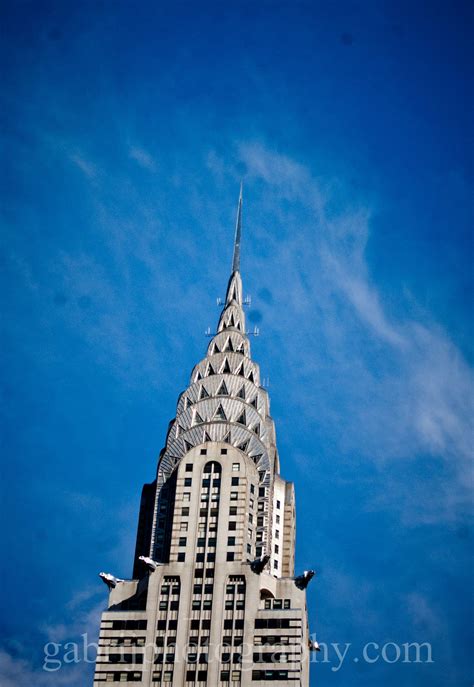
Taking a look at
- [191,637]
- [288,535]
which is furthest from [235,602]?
[288,535]

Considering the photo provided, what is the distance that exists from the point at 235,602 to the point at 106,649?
58.8ft

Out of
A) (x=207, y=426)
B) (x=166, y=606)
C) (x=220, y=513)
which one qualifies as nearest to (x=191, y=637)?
(x=166, y=606)

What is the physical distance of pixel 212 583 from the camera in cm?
18288

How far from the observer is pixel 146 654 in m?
178

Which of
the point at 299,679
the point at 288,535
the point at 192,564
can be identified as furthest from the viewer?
the point at 288,535

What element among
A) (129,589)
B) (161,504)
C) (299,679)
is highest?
(161,504)

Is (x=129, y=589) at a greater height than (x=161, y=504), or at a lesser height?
lesser

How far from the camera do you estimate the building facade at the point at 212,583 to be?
175875 mm

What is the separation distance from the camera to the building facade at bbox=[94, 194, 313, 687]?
175875mm

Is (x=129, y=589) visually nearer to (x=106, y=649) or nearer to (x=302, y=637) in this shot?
(x=106, y=649)

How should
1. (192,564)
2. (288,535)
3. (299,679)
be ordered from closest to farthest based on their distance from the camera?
(299,679), (192,564), (288,535)

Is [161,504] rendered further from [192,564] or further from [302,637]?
[302,637]

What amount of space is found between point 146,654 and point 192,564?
552 inches

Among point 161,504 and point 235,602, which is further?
point 161,504
